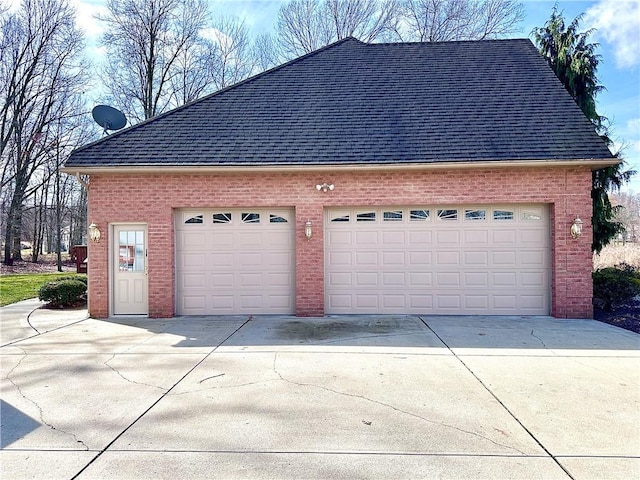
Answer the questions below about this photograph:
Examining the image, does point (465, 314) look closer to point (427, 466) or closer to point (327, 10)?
point (427, 466)

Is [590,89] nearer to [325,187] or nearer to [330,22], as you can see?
[325,187]

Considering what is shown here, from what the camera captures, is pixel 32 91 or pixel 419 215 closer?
pixel 419 215

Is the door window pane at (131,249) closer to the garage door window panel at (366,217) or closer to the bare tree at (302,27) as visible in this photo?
the garage door window panel at (366,217)

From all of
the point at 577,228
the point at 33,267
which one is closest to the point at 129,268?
the point at 577,228

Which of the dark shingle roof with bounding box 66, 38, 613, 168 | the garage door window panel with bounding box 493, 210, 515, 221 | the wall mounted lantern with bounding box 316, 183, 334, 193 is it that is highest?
the dark shingle roof with bounding box 66, 38, 613, 168

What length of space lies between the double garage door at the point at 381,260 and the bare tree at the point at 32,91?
2127cm

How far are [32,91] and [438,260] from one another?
2700 centimetres

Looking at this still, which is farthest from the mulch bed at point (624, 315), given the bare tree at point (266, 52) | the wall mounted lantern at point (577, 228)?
the bare tree at point (266, 52)

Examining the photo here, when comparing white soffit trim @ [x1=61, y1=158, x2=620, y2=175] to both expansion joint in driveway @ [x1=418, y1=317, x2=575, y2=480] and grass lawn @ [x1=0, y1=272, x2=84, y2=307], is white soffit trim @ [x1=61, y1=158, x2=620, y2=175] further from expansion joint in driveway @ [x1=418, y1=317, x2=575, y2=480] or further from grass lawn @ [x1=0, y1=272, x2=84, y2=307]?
grass lawn @ [x1=0, y1=272, x2=84, y2=307]

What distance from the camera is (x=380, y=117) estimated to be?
32.7 ft

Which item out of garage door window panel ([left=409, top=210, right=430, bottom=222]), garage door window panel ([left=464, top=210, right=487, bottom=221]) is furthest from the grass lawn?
garage door window panel ([left=464, top=210, right=487, bottom=221])

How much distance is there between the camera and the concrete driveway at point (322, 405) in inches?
122

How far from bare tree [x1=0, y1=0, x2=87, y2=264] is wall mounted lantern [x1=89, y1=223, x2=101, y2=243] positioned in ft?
65.4

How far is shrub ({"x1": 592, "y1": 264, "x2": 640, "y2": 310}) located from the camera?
9.09m
